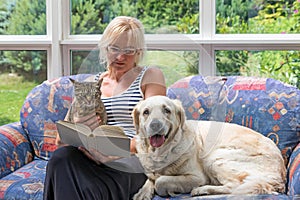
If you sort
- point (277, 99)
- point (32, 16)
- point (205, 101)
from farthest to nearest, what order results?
1. point (32, 16)
2. point (277, 99)
3. point (205, 101)

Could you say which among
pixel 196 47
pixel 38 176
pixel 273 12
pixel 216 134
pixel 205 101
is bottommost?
pixel 38 176

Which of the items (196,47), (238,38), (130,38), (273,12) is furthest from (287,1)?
(130,38)

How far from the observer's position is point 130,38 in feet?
7.80

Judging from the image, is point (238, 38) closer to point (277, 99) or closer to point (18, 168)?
point (277, 99)

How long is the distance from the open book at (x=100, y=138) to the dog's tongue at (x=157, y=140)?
107 millimetres

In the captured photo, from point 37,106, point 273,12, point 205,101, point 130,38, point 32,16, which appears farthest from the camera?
point 32,16

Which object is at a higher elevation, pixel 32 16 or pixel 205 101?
pixel 32 16

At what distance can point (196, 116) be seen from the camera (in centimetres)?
243

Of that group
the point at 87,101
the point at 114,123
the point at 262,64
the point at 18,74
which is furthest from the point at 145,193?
the point at 18,74

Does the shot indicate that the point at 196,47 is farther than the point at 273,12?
No

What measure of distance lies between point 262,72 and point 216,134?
0.95 metres

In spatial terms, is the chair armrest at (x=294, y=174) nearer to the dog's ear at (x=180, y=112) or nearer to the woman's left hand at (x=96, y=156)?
the dog's ear at (x=180, y=112)

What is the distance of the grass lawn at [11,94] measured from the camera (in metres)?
3.67

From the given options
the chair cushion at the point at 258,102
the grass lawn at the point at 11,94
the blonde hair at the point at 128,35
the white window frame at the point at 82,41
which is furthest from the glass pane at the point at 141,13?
the blonde hair at the point at 128,35
